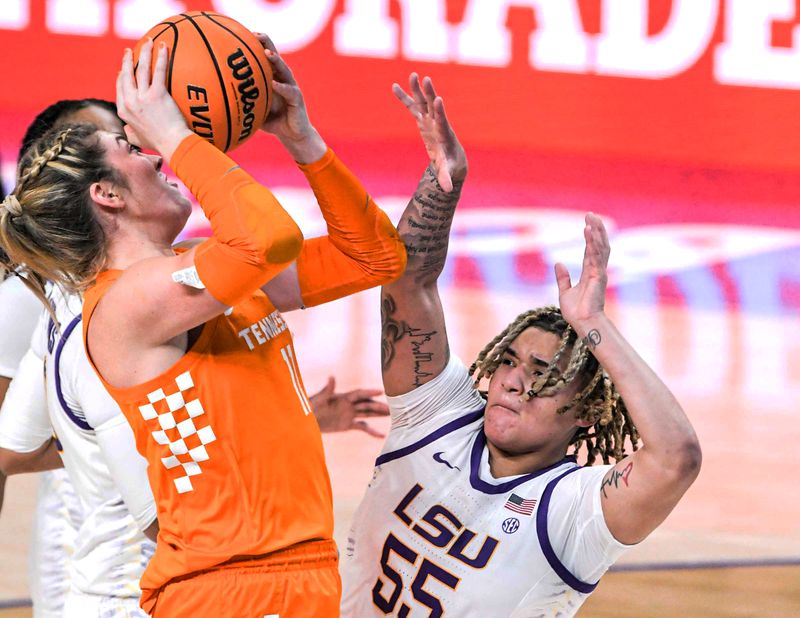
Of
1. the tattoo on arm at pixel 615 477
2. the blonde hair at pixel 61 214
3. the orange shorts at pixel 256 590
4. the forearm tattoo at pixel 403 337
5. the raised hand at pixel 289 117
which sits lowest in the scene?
the orange shorts at pixel 256 590

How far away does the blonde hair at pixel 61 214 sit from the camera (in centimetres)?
257

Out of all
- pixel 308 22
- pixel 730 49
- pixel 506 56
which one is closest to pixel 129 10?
pixel 308 22

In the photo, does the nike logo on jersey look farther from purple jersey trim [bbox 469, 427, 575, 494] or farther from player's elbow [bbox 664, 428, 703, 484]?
player's elbow [bbox 664, 428, 703, 484]

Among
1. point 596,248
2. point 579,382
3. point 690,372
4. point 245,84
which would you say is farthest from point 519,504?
point 690,372

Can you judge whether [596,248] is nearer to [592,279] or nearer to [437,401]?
[592,279]

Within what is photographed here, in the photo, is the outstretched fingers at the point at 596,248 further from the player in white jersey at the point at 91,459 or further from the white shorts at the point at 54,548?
the white shorts at the point at 54,548

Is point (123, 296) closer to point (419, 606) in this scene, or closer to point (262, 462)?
point (262, 462)

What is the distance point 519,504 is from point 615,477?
0.29m

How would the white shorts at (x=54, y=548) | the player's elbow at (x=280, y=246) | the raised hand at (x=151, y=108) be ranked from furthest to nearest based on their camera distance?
1. the white shorts at (x=54, y=548)
2. the raised hand at (x=151, y=108)
3. the player's elbow at (x=280, y=246)

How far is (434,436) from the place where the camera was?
121 inches

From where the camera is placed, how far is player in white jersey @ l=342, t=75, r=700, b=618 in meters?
2.67

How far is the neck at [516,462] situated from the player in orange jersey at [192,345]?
567 millimetres

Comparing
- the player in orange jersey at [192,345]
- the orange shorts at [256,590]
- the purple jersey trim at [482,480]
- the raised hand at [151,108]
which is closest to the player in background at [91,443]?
the player in orange jersey at [192,345]

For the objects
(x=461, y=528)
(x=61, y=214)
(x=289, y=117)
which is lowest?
(x=461, y=528)
